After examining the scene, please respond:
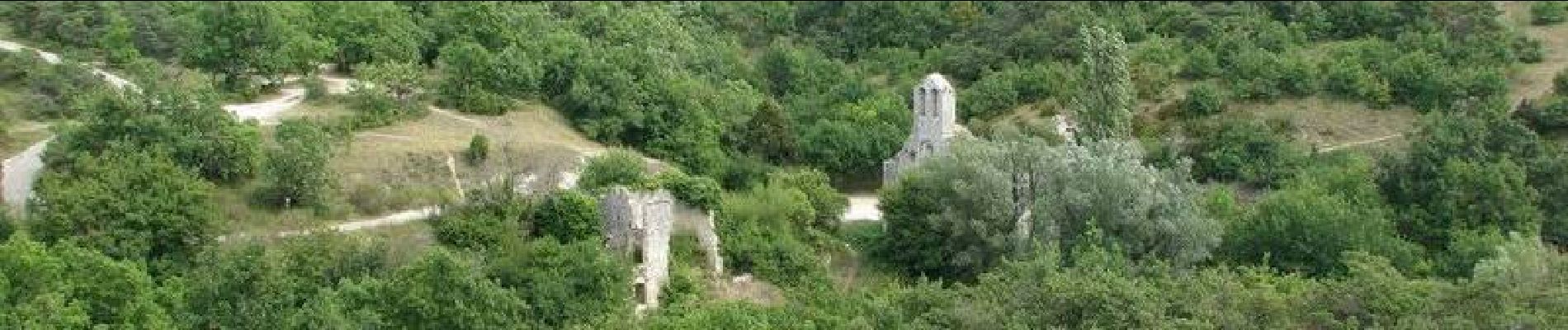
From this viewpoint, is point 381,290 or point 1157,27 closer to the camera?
point 381,290

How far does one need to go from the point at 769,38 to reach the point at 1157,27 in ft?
38.4

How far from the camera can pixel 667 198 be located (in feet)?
139

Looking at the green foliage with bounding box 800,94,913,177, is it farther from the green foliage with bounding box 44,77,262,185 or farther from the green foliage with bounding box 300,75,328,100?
the green foliage with bounding box 44,77,262,185

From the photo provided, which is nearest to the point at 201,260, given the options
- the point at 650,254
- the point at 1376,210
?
the point at 650,254

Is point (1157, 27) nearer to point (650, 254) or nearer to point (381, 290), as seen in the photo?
point (650, 254)

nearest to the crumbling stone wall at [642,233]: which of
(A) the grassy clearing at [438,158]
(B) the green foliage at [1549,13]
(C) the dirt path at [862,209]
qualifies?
(A) the grassy clearing at [438,158]

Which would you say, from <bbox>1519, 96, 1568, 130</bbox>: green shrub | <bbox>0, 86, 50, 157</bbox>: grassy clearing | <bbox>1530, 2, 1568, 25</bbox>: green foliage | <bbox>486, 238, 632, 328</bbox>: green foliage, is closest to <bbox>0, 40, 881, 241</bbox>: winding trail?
<bbox>0, 86, 50, 157</bbox>: grassy clearing

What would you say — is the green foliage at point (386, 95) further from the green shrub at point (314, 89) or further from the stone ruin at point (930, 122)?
the stone ruin at point (930, 122)

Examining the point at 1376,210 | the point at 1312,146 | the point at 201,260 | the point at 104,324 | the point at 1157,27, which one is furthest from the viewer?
the point at 1157,27

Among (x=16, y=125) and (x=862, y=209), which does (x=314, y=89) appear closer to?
(x=16, y=125)

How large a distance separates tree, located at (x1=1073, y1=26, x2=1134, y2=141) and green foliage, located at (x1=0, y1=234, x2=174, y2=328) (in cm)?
2136

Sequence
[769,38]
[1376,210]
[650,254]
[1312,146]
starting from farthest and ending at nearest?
[769,38]
[1312,146]
[1376,210]
[650,254]

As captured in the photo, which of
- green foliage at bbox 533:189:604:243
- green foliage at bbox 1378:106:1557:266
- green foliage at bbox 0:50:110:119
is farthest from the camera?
green foliage at bbox 0:50:110:119

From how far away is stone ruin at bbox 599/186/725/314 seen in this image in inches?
1586
